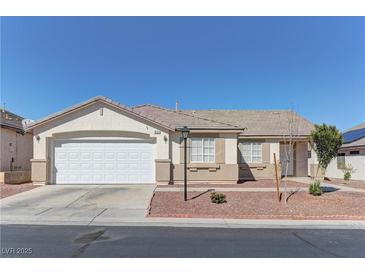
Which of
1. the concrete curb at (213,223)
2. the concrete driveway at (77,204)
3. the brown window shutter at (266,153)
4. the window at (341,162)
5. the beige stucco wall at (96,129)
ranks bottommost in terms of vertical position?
the concrete curb at (213,223)

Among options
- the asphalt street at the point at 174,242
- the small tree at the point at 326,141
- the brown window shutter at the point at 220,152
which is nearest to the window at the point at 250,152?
the brown window shutter at the point at 220,152

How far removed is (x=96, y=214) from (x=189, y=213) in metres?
3.09

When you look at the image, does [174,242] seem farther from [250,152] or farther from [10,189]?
[250,152]

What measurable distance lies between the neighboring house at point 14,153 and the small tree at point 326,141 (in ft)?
52.3

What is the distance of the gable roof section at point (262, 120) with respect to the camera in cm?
2028

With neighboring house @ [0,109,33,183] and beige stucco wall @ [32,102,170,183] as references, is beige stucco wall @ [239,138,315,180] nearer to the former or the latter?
beige stucco wall @ [32,102,170,183]

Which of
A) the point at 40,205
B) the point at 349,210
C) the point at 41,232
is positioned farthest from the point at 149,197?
the point at 349,210

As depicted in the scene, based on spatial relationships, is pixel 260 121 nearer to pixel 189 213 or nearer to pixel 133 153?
pixel 133 153

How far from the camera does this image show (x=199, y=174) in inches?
657

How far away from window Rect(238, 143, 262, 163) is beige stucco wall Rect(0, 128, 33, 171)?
15.3 metres

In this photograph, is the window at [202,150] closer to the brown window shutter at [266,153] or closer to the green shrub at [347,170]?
the brown window shutter at [266,153]

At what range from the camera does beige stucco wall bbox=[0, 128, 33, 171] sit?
17.8 metres

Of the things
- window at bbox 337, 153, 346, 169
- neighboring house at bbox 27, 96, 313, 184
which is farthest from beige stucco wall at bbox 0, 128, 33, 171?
window at bbox 337, 153, 346, 169

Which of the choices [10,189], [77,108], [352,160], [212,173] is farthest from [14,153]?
[352,160]
